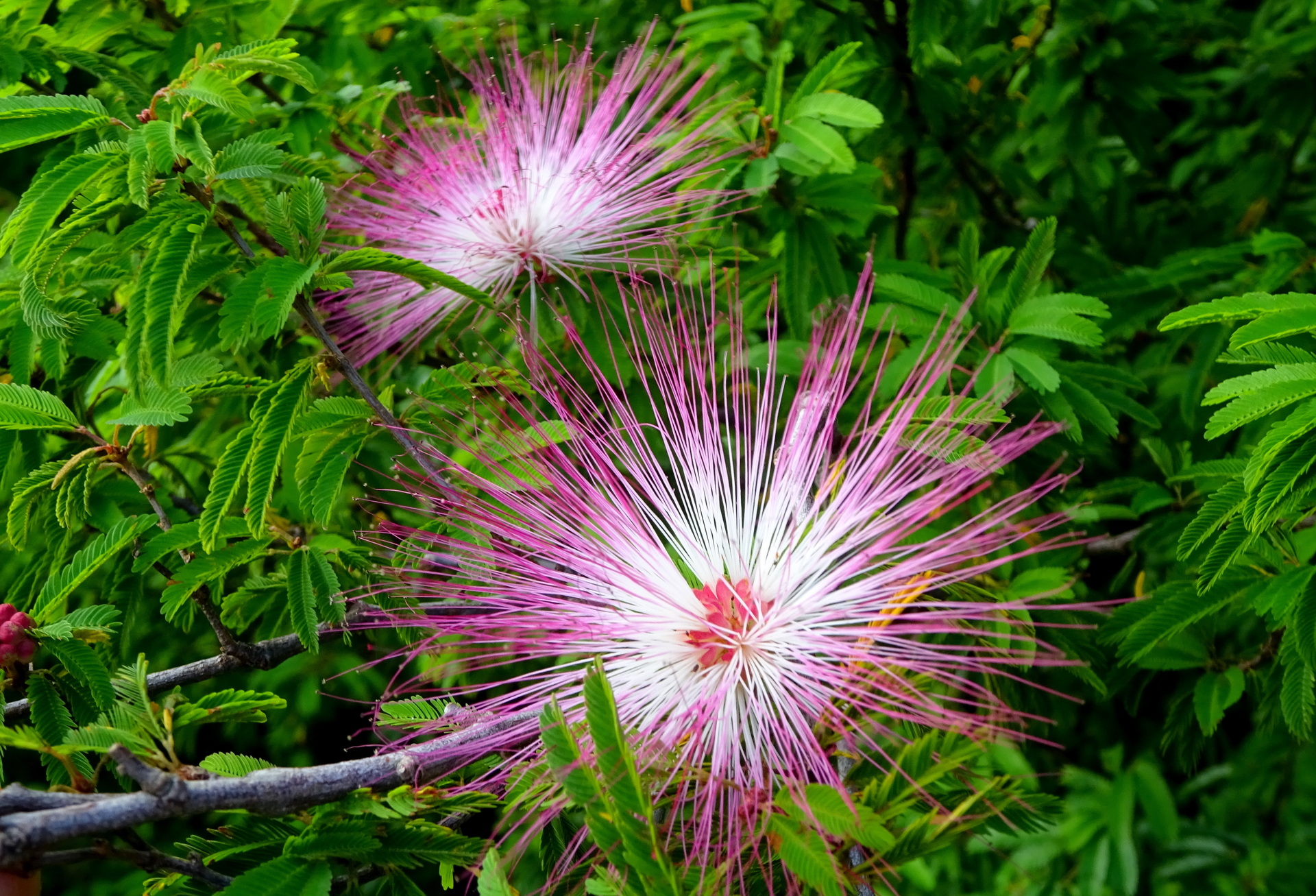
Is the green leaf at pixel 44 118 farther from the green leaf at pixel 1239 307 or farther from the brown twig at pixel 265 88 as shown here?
the green leaf at pixel 1239 307

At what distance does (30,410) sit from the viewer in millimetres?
2252

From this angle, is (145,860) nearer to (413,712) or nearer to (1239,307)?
(413,712)

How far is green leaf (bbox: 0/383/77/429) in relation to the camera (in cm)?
224

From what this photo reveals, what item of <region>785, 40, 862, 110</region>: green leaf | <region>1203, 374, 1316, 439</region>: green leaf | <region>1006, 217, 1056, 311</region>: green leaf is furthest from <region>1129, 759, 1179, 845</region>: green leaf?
<region>785, 40, 862, 110</region>: green leaf

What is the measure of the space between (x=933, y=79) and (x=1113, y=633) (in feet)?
5.82

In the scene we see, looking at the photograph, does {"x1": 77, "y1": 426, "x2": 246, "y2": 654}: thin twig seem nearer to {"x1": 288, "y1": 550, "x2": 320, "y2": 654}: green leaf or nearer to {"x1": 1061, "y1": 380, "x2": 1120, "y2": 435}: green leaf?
{"x1": 288, "y1": 550, "x2": 320, "y2": 654}: green leaf

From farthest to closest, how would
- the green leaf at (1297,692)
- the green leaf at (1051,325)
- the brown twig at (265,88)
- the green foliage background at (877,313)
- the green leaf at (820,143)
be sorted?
the brown twig at (265,88), the green leaf at (820,143), the green leaf at (1051,325), the green leaf at (1297,692), the green foliage background at (877,313)

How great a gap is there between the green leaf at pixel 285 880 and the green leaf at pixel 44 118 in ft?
4.52

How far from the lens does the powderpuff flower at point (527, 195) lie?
2.79 m

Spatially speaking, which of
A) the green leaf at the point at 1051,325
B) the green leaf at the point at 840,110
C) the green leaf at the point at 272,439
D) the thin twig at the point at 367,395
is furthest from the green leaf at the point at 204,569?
the green leaf at the point at 1051,325

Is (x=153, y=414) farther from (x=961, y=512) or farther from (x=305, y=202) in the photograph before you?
(x=961, y=512)

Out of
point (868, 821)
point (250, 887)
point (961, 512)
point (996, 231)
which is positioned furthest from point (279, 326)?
point (996, 231)

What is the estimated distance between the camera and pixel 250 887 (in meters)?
1.74

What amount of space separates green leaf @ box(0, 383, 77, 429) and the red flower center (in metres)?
1.39
